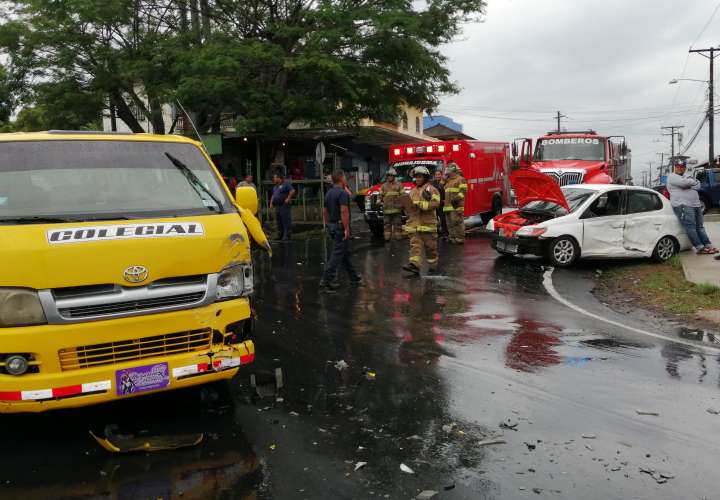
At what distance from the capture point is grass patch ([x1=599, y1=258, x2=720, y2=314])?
8.64 metres

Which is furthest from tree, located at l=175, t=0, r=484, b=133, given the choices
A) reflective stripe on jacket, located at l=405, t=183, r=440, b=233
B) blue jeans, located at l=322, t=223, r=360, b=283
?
blue jeans, located at l=322, t=223, r=360, b=283

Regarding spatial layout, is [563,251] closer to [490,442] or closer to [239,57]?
[490,442]

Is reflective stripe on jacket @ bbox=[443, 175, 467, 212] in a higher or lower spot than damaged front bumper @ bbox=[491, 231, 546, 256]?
higher

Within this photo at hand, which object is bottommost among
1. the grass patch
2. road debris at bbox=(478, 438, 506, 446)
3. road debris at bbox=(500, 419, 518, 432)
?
road debris at bbox=(478, 438, 506, 446)

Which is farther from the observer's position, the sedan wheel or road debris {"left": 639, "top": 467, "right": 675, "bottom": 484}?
the sedan wheel

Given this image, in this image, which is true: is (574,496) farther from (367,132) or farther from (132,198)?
(367,132)

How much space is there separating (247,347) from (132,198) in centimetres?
146

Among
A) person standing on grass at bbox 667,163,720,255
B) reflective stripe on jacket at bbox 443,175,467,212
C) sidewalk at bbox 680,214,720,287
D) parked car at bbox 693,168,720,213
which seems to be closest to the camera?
sidewalk at bbox 680,214,720,287

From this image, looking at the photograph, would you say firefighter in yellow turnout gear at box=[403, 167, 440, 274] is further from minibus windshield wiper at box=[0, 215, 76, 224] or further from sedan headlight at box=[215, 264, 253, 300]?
minibus windshield wiper at box=[0, 215, 76, 224]

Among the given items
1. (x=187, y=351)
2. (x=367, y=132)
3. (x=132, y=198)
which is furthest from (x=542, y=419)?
(x=367, y=132)

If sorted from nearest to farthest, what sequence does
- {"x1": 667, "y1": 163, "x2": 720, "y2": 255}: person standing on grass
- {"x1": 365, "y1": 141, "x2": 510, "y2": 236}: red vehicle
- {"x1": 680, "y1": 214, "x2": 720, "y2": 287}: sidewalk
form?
{"x1": 680, "y1": 214, "x2": 720, "y2": 287}: sidewalk
{"x1": 667, "y1": 163, "x2": 720, "y2": 255}: person standing on grass
{"x1": 365, "y1": 141, "x2": 510, "y2": 236}: red vehicle

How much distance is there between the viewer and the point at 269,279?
36.7 feet

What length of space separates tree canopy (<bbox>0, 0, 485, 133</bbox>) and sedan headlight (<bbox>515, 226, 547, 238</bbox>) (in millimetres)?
7425

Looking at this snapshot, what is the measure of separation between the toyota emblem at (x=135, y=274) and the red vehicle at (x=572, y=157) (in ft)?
49.9
